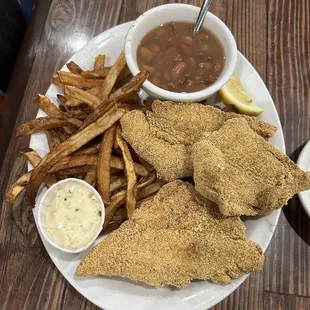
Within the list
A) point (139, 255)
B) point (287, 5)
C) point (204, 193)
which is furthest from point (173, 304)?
point (287, 5)

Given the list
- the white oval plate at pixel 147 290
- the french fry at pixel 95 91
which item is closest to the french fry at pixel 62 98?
the french fry at pixel 95 91

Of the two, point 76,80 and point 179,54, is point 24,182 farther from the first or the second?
point 179,54

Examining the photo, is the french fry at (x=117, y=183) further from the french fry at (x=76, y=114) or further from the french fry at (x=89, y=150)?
the french fry at (x=76, y=114)

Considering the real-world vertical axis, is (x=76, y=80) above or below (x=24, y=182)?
above

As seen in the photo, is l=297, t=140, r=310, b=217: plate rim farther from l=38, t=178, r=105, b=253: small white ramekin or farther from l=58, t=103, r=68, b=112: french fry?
l=58, t=103, r=68, b=112: french fry

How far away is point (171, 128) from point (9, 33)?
1.26 metres

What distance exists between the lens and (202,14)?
1.60 m

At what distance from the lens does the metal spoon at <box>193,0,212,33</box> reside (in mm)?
1579

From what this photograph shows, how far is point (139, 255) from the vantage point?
1.44 meters

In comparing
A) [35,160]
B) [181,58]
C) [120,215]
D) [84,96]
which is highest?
[181,58]

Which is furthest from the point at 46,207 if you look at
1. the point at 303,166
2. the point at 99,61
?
the point at 303,166

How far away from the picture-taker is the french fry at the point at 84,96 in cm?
163

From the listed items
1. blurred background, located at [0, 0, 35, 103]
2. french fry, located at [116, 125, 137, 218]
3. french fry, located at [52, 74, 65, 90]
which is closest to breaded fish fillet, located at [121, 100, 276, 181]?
french fry, located at [116, 125, 137, 218]

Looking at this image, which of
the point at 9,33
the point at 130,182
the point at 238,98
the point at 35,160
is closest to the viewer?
the point at 130,182
